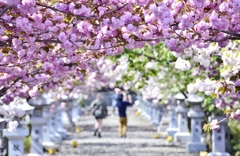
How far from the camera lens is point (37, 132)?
14.6m

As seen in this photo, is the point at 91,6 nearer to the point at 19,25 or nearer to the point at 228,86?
the point at 19,25

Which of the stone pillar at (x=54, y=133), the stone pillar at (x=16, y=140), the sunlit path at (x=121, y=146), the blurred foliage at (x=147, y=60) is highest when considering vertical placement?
the blurred foliage at (x=147, y=60)

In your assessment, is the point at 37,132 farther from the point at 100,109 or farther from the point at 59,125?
the point at 59,125

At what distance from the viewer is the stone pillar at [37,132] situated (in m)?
14.2

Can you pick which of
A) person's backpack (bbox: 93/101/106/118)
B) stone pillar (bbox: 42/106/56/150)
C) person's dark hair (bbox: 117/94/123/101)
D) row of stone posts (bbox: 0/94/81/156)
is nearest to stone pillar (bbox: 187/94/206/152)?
row of stone posts (bbox: 0/94/81/156)

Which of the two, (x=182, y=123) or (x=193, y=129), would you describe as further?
(x=182, y=123)

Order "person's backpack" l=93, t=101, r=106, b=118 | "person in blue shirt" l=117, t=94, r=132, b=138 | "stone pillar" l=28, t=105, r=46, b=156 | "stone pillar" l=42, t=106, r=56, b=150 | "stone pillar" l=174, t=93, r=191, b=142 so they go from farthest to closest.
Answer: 1. "person's backpack" l=93, t=101, r=106, b=118
2. "person in blue shirt" l=117, t=94, r=132, b=138
3. "stone pillar" l=174, t=93, r=191, b=142
4. "stone pillar" l=42, t=106, r=56, b=150
5. "stone pillar" l=28, t=105, r=46, b=156

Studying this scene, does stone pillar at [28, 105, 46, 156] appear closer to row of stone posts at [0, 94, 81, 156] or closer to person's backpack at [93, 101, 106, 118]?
row of stone posts at [0, 94, 81, 156]

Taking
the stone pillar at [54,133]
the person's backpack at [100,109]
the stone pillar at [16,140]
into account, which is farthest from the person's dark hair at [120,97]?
the stone pillar at [16,140]

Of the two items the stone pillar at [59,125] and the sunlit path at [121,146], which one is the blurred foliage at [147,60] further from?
the stone pillar at [59,125]

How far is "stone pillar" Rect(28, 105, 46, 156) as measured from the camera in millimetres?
14203

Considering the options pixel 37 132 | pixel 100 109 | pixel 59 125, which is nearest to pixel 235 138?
pixel 37 132

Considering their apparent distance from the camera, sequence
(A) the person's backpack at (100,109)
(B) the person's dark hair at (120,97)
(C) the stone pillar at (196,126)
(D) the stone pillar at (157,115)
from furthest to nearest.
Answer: (D) the stone pillar at (157,115) → (A) the person's backpack at (100,109) → (B) the person's dark hair at (120,97) → (C) the stone pillar at (196,126)

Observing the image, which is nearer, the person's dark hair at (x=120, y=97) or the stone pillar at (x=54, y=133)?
the stone pillar at (x=54, y=133)
